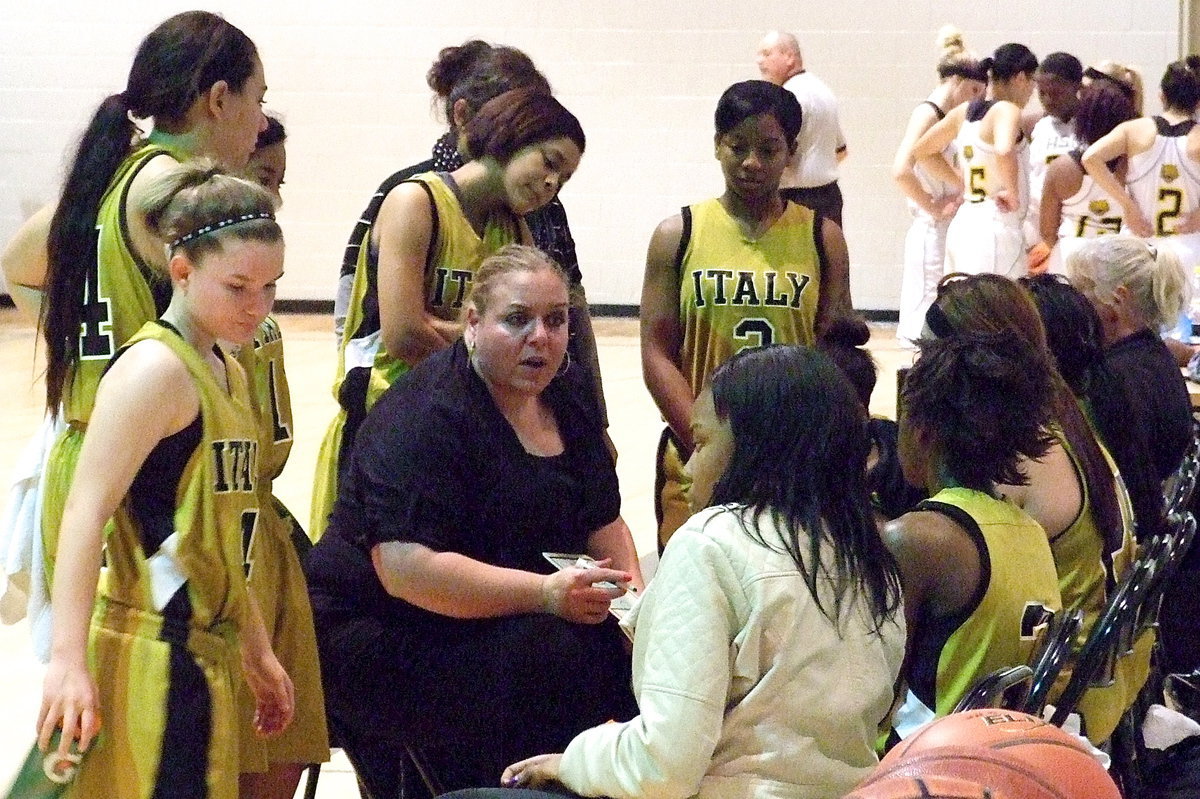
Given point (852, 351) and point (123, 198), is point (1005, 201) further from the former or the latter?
point (123, 198)

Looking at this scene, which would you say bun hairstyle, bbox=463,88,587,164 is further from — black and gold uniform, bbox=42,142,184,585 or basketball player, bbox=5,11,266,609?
black and gold uniform, bbox=42,142,184,585

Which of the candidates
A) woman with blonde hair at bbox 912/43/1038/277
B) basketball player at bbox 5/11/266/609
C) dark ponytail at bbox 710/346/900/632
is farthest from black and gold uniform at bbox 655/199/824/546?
woman with blonde hair at bbox 912/43/1038/277

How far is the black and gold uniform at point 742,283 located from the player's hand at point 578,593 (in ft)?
3.46

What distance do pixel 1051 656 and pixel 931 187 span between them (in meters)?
6.90

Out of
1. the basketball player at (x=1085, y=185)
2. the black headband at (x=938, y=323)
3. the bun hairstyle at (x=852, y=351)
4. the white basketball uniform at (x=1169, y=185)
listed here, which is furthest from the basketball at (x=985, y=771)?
the basketball player at (x=1085, y=185)

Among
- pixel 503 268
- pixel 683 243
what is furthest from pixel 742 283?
pixel 503 268

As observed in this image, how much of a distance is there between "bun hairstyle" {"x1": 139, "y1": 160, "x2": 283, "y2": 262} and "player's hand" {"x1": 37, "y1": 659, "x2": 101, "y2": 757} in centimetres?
59

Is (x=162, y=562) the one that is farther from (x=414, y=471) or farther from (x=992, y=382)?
(x=992, y=382)

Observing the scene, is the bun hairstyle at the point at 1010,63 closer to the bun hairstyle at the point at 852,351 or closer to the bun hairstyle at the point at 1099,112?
→ the bun hairstyle at the point at 1099,112

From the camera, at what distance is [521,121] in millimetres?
3152

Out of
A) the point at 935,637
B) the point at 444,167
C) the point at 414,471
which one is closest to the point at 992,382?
Answer: the point at 935,637

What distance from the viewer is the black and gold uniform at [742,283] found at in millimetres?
3471

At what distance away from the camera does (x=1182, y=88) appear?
702 centimetres

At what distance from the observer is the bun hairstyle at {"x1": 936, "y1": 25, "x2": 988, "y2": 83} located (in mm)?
8523
